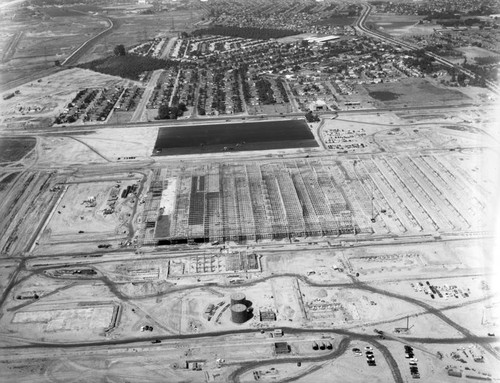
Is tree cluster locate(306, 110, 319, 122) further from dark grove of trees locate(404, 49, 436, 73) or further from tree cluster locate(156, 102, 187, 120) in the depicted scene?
dark grove of trees locate(404, 49, 436, 73)

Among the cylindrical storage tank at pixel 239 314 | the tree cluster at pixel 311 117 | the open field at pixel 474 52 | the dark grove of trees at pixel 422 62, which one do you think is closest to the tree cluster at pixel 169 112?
the tree cluster at pixel 311 117

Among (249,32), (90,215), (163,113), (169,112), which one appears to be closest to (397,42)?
(249,32)

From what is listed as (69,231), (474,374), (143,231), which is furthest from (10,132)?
(474,374)

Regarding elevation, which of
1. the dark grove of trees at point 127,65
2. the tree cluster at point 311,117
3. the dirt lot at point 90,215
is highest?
the dirt lot at point 90,215

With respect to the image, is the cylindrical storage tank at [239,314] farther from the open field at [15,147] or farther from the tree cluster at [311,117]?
the tree cluster at [311,117]

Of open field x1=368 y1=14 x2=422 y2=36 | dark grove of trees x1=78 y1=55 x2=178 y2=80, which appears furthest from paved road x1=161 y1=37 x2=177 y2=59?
open field x1=368 y1=14 x2=422 y2=36

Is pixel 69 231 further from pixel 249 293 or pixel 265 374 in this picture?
pixel 265 374

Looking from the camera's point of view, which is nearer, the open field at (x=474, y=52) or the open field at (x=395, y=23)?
the open field at (x=474, y=52)
